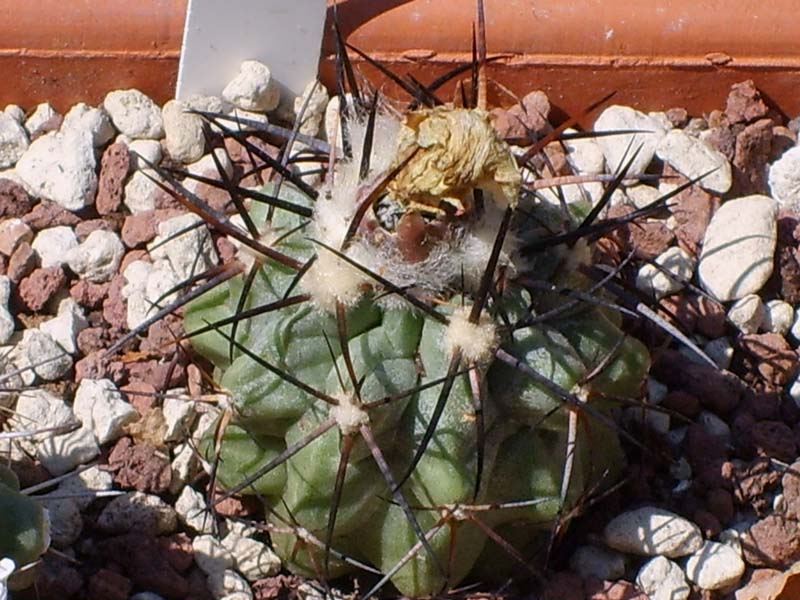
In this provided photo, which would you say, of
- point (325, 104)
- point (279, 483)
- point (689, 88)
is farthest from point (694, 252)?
point (279, 483)

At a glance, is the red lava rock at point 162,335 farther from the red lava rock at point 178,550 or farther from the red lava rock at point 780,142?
the red lava rock at point 780,142

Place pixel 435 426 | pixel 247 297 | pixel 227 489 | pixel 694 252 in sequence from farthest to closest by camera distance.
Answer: pixel 694 252
pixel 227 489
pixel 247 297
pixel 435 426

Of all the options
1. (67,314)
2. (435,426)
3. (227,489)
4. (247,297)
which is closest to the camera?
(435,426)

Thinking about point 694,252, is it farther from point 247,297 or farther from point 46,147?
point 46,147

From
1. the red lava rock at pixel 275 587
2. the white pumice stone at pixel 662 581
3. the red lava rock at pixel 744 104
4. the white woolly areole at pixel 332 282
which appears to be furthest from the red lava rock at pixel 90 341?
the red lava rock at pixel 744 104

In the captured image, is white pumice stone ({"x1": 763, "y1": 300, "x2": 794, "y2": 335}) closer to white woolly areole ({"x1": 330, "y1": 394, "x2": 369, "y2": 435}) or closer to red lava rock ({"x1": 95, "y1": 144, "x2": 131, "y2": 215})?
white woolly areole ({"x1": 330, "y1": 394, "x2": 369, "y2": 435})

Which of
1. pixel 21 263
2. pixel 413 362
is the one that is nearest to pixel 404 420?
pixel 413 362
